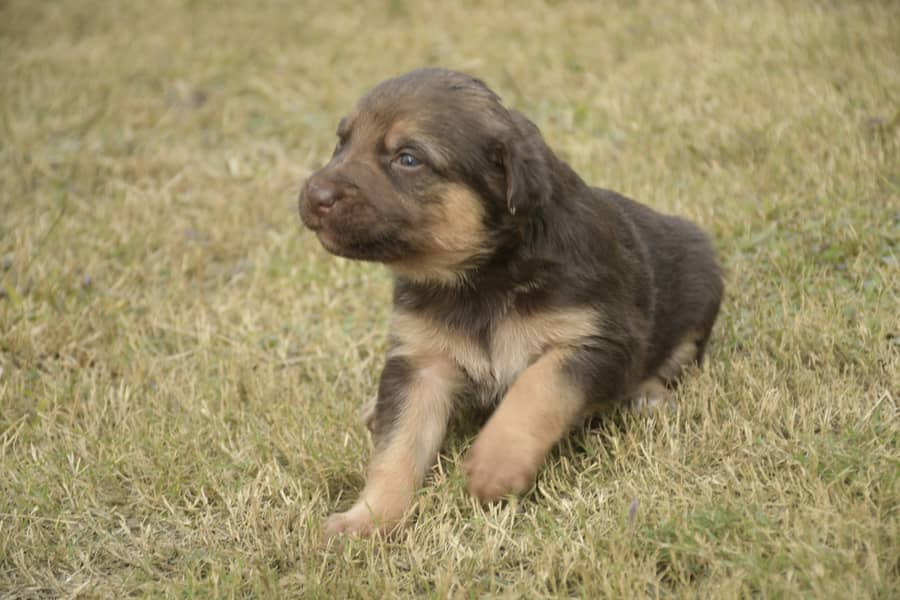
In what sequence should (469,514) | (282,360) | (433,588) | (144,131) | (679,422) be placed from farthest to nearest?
(144,131) → (282,360) → (679,422) → (469,514) → (433,588)

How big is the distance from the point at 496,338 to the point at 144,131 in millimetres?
5317

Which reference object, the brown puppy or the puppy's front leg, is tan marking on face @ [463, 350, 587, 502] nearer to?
the brown puppy

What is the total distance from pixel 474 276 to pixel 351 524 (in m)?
1.00

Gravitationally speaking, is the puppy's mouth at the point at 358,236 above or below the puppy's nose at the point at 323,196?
below

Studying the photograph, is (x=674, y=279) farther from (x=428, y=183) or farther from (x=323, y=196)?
(x=323, y=196)

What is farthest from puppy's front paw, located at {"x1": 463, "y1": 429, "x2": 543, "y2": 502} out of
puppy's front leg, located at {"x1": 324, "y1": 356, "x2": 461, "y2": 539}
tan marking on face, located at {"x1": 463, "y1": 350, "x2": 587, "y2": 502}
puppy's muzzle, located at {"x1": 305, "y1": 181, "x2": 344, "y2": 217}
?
puppy's muzzle, located at {"x1": 305, "y1": 181, "x2": 344, "y2": 217}

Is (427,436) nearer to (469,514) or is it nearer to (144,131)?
(469,514)

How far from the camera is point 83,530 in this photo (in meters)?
3.60

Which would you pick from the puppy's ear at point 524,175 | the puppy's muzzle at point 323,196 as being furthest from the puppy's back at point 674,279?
the puppy's muzzle at point 323,196

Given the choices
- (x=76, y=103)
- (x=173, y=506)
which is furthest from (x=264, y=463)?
(x=76, y=103)

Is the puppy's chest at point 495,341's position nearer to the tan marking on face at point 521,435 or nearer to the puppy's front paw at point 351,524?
the tan marking on face at point 521,435

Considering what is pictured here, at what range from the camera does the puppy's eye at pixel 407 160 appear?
347 cm

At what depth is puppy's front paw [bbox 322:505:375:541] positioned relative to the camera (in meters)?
3.37

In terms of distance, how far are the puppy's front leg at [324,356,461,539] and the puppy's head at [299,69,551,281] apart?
0.44m
